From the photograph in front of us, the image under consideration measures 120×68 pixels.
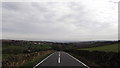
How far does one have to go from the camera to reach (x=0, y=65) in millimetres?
14000

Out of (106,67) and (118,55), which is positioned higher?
(118,55)

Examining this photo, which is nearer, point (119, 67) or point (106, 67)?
point (119, 67)

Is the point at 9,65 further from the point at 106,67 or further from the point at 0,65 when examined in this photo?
the point at 106,67

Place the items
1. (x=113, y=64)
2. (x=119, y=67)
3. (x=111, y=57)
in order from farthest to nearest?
(x=111, y=57)
(x=113, y=64)
(x=119, y=67)

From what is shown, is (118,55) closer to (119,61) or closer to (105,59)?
(119,61)

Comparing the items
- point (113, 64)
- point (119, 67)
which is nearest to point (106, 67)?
point (113, 64)

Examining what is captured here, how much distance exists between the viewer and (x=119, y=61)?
12773 millimetres

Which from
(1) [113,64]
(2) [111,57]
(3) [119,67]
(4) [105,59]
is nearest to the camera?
(3) [119,67]

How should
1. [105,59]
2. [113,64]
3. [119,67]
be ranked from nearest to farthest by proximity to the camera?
[119,67], [113,64], [105,59]

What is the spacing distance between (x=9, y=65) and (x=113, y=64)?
7.88 m

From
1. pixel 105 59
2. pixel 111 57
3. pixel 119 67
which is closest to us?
pixel 119 67

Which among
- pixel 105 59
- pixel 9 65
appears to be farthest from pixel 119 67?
pixel 9 65

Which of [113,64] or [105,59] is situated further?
[105,59]

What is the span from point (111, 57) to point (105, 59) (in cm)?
153
